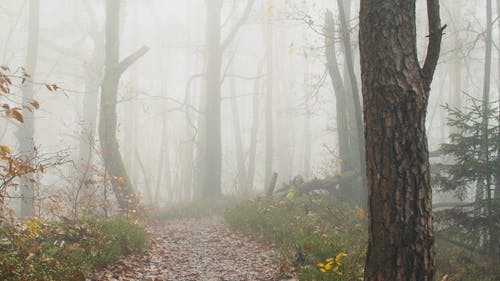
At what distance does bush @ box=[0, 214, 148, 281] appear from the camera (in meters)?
4.81

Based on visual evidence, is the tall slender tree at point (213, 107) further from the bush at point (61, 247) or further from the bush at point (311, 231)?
the bush at point (61, 247)

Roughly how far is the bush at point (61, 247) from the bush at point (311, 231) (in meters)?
3.06

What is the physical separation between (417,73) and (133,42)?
34.6 meters

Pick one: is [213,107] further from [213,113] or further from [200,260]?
[200,260]

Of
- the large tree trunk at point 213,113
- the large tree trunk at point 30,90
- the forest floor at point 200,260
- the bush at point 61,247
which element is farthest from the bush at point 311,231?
the large tree trunk at point 30,90

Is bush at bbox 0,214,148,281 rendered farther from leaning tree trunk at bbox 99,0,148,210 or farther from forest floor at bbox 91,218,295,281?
leaning tree trunk at bbox 99,0,148,210

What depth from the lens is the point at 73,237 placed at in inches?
261

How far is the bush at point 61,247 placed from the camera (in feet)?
15.8

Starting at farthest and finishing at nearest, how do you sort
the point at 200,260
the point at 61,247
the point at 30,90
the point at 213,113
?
the point at 213,113 < the point at 30,90 < the point at 200,260 < the point at 61,247

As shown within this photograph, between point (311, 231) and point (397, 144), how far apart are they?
5.71 metres

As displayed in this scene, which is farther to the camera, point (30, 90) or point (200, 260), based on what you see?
point (30, 90)

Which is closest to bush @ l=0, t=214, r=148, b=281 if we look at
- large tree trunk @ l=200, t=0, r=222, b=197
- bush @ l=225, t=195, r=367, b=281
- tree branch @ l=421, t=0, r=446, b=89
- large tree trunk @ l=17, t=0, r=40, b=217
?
bush @ l=225, t=195, r=367, b=281

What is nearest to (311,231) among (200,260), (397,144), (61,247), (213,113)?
(200,260)

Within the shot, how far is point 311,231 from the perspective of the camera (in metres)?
8.95
